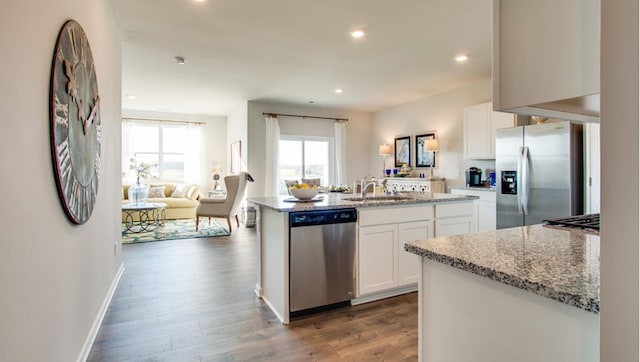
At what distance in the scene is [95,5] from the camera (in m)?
2.49

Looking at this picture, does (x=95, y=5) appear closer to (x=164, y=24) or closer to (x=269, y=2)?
(x=164, y=24)

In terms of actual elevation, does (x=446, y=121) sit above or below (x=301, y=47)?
below

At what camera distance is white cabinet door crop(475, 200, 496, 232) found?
191 inches

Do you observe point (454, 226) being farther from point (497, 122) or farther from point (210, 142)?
point (210, 142)

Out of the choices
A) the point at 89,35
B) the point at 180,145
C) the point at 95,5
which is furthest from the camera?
the point at 180,145

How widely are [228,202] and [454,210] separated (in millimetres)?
4277

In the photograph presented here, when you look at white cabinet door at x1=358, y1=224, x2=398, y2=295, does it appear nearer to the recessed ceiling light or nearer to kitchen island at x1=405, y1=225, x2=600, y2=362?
kitchen island at x1=405, y1=225, x2=600, y2=362

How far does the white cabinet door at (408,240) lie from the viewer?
10.4 feet

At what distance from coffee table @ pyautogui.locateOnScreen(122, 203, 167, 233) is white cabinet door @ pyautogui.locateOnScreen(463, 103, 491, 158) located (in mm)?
5517

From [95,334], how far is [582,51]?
3087 millimetres

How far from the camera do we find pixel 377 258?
3.07m
